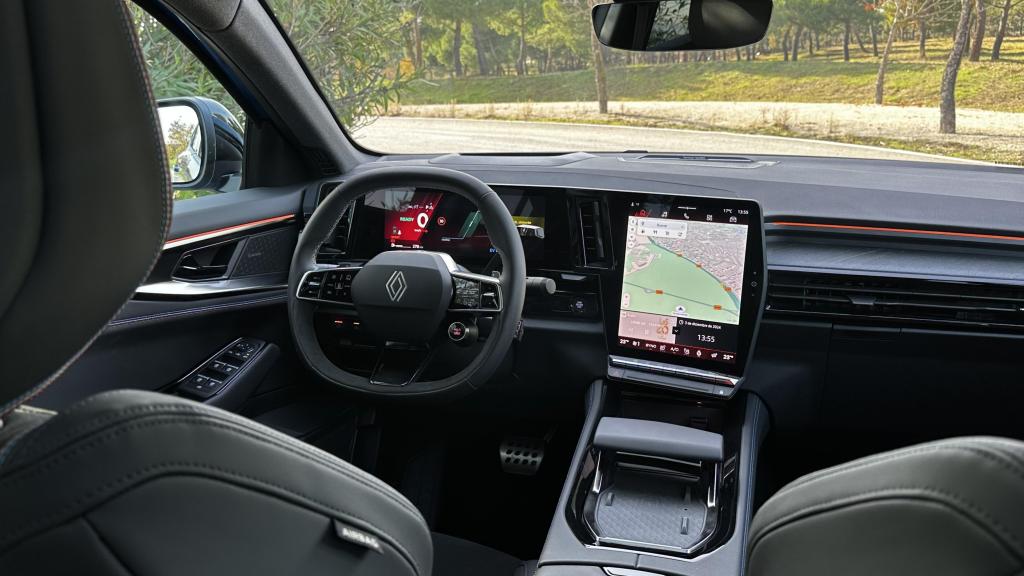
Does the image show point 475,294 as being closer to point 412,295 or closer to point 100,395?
point 412,295

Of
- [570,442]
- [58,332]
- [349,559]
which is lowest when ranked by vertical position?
[570,442]

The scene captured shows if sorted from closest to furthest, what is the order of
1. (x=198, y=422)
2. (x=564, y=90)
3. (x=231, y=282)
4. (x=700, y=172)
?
(x=198, y=422)
(x=231, y=282)
(x=700, y=172)
(x=564, y=90)

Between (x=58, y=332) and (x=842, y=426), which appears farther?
(x=842, y=426)

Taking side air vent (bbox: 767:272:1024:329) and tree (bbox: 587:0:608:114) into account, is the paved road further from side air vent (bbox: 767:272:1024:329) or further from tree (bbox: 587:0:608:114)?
side air vent (bbox: 767:272:1024:329)

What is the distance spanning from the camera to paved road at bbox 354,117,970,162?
3.63 m

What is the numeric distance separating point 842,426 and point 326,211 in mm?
1796

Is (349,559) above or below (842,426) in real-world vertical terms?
above

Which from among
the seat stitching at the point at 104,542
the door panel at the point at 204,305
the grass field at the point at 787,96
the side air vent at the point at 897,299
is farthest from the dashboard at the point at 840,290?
the seat stitching at the point at 104,542

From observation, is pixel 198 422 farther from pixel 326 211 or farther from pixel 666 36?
pixel 666 36

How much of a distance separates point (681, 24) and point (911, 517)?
180 centimetres

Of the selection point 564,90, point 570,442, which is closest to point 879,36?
point 564,90

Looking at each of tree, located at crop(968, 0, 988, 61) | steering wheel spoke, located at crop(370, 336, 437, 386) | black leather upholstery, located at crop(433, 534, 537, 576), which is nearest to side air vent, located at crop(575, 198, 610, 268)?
steering wheel spoke, located at crop(370, 336, 437, 386)

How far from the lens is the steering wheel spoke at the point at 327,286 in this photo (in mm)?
2461

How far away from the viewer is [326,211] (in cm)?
248
